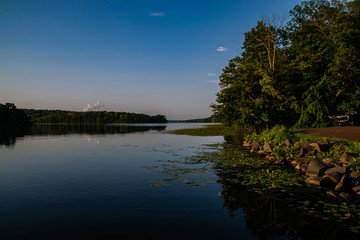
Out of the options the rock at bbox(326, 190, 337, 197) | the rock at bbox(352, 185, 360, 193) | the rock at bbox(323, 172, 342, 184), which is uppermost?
the rock at bbox(323, 172, 342, 184)

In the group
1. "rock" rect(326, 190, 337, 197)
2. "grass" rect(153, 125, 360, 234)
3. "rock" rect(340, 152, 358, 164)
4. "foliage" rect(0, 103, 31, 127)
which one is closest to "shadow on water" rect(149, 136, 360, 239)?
"grass" rect(153, 125, 360, 234)

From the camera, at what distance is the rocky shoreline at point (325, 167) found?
35.0ft

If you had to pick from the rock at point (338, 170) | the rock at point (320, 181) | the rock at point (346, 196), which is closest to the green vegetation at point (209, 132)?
the rock at point (338, 170)

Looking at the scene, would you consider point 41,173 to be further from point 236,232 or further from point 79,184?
point 236,232

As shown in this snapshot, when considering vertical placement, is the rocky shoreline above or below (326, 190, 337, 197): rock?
above

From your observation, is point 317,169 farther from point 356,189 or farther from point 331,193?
point 331,193

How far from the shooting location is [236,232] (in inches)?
279

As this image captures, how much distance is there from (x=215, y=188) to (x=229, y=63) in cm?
2866

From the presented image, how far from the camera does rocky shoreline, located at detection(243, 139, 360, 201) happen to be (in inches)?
420

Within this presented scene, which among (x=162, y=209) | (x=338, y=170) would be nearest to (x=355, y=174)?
(x=338, y=170)

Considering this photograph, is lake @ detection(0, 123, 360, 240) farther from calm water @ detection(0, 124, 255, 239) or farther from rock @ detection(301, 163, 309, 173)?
rock @ detection(301, 163, 309, 173)

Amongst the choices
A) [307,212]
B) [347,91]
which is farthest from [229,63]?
[307,212]

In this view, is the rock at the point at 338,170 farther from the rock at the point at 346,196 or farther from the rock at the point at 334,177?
the rock at the point at 346,196

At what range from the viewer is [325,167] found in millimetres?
12570
